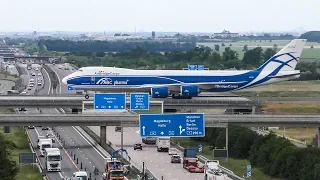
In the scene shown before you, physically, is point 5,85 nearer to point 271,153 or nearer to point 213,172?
point 271,153

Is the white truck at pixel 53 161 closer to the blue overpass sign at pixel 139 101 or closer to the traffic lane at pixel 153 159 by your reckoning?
the traffic lane at pixel 153 159

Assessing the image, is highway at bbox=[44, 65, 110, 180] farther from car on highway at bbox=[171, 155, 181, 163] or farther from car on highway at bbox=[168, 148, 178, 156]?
car on highway at bbox=[168, 148, 178, 156]

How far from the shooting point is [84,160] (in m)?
76.4

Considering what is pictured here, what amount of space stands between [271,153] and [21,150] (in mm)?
24036

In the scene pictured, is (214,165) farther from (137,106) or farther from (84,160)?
(137,106)

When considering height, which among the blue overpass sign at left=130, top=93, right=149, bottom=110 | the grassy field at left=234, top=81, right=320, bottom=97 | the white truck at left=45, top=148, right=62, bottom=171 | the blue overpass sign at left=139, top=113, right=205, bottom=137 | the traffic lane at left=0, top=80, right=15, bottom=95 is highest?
the blue overpass sign at left=139, top=113, right=205, bottom=137

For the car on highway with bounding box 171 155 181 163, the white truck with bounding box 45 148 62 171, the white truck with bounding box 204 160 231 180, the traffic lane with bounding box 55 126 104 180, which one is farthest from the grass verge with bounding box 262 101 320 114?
the white truck with bounding box 204 160 231 180

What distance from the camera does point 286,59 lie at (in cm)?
11388

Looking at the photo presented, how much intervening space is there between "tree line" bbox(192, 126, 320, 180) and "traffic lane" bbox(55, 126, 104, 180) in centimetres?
1247

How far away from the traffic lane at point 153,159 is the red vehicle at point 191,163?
0.46 m

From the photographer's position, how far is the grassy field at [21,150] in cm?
6604

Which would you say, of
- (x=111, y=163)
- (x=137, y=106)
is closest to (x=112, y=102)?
(x=137, y=106)

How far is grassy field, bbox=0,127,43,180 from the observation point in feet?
217

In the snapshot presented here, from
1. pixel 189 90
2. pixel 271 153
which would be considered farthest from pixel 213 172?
pixel 189 90
